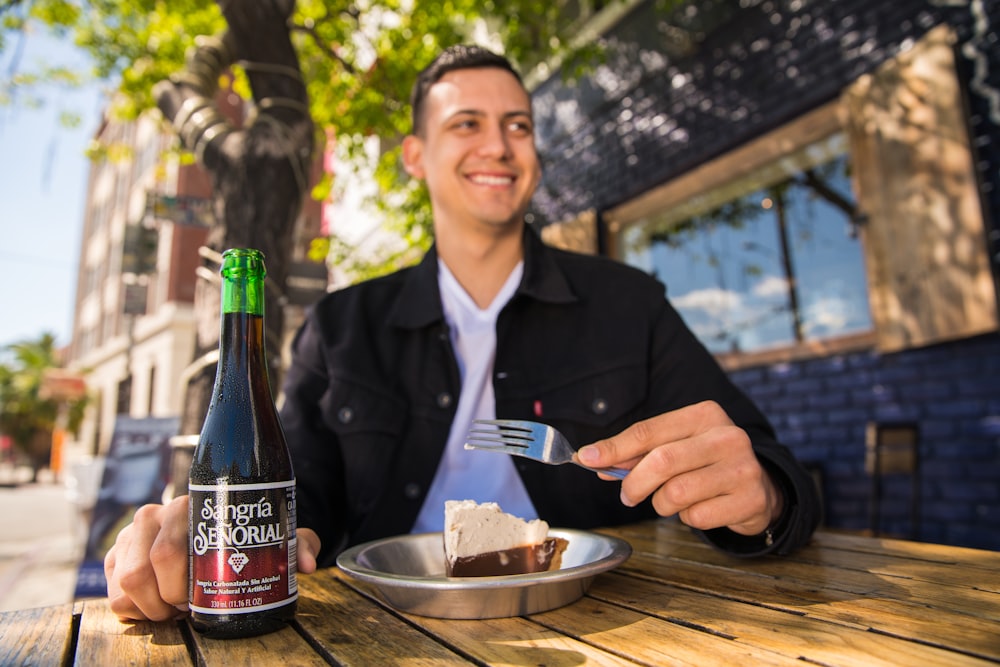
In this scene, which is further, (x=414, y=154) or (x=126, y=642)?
(x=414, y=154)

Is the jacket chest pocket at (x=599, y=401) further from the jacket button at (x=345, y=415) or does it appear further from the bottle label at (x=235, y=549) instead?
the bottle label at (x=235, y=549)

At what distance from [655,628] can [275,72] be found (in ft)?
10.6

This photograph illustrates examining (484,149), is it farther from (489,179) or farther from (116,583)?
(116,583)

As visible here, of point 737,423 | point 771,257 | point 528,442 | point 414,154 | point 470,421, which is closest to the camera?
point 528,442

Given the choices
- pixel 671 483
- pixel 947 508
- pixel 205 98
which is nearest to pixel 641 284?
pixel 671 483

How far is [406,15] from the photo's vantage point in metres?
5.90

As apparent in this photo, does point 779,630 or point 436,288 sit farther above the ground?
point 436,288

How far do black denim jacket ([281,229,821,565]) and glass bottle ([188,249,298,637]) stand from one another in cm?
76

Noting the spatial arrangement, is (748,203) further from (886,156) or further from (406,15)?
(406,15)

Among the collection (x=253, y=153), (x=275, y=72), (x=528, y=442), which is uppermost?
(x=275, y=72)

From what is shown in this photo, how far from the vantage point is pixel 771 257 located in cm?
491

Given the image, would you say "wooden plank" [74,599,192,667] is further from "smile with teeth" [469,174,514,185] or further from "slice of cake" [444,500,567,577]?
"smile with teeth" [469,174,514,185]

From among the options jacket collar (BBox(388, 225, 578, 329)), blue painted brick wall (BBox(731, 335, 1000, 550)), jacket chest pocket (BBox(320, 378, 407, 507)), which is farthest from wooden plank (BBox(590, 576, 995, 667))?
blue painted brick wall (BBox(731, 335, 1000, 550))

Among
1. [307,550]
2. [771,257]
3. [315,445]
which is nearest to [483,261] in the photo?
[315,445]
